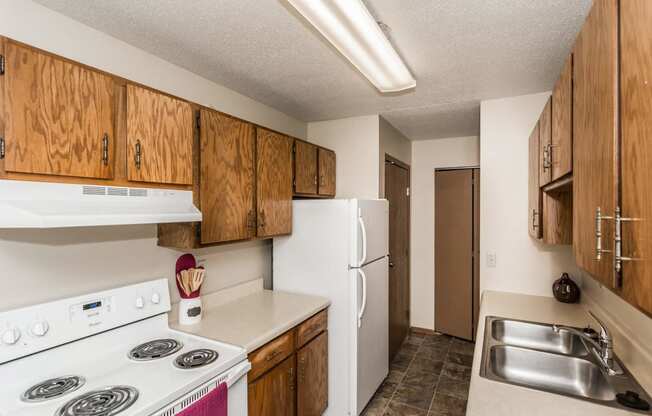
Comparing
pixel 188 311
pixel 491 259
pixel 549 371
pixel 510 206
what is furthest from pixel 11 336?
pixel 510 206

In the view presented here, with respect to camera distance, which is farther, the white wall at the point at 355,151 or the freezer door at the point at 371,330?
the white wall at the point at 355,151

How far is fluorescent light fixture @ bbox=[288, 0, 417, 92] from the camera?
1.33m

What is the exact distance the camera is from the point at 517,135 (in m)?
2.72

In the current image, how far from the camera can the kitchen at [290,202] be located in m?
1.16

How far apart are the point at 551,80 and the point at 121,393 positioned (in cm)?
307

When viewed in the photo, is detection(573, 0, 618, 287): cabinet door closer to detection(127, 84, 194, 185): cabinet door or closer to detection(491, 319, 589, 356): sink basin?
detection(491, 319, 589, 356): sink basin

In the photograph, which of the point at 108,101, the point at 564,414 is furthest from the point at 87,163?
the point at 564,414

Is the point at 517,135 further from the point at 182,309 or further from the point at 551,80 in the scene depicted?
the point at 182,309

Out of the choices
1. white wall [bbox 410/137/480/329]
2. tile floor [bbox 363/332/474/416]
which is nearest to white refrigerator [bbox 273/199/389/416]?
tile floor [bbox 363/332/474/416]

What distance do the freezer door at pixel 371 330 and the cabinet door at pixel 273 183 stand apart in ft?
2.25

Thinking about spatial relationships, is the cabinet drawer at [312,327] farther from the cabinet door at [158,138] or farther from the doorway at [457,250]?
the doorway at [457,250]

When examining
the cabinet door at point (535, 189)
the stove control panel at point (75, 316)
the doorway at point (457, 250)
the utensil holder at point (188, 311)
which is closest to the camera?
the stove control panel at point (75, 316)

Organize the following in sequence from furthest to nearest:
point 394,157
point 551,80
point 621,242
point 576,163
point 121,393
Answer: point 394,157 < point 551,80 < point 121,393 < point 576,163 < point 621,242

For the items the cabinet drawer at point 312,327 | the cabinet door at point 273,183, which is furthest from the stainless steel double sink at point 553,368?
the cabinet door at point 273,183
